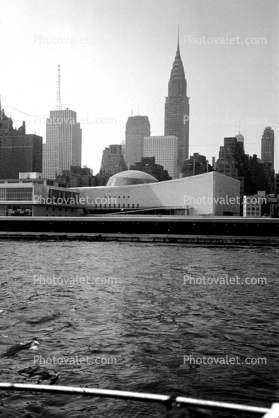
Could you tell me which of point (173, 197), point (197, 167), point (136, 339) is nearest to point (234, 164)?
point (197, 167)

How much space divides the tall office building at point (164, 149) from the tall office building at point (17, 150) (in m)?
56.9

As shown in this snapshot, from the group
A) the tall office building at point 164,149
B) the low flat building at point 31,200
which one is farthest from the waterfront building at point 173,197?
the tall office building at point 164,149

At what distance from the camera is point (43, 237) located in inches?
1911

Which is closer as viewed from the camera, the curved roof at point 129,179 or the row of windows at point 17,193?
the row of windows at point 17,193

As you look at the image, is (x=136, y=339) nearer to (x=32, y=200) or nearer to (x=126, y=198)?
(x=32, y=200)

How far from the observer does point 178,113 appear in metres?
184

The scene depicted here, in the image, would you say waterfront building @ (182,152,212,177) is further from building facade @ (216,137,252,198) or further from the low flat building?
the low flat building

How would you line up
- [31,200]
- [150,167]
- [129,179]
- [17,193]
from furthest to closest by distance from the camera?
[150,167], [129,179], [17,193], [31,200]

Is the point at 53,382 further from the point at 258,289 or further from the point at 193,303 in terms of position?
the point at 258,289

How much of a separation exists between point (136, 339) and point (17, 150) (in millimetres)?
126405

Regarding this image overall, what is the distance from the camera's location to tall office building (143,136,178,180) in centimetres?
17388

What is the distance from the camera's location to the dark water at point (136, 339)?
19.0 ft

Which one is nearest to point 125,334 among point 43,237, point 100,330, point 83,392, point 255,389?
point 100,330

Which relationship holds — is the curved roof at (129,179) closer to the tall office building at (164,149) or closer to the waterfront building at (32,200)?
the waterfront building at (32,200)
